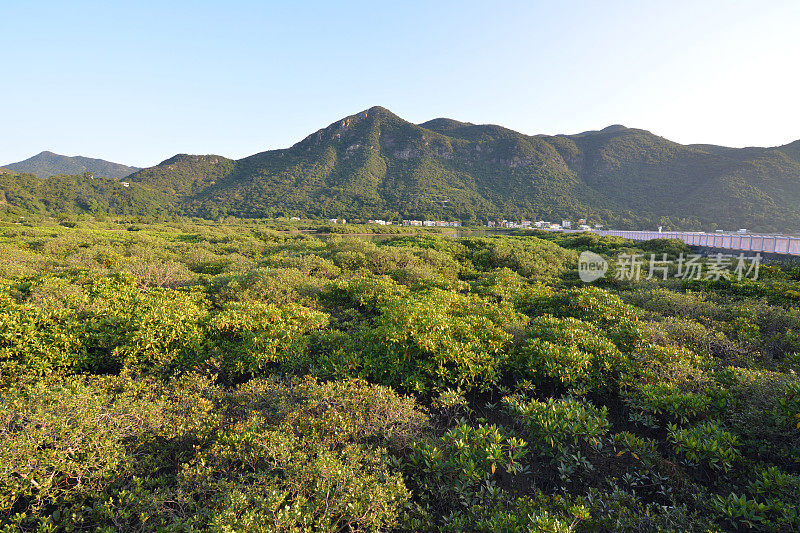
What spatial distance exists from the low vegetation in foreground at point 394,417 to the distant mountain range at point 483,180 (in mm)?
95348

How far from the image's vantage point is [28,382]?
6.04 meters

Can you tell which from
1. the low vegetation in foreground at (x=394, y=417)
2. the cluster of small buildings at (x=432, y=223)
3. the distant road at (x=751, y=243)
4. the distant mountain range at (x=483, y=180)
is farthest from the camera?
the cluster of small buildings at (x=432, y=223)

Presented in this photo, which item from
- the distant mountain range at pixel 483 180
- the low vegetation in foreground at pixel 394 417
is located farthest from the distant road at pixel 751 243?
the distant mountain range at pixel 483 180

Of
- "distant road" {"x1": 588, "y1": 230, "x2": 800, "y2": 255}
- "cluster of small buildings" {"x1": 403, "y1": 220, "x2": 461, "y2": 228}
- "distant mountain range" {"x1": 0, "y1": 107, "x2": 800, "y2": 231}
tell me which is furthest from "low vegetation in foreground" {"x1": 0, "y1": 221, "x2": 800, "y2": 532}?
"distant mountain range" {"x1": 0, "y1": 107, "x2": 800, "y2": 231}

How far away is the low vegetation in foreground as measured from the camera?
377 cm

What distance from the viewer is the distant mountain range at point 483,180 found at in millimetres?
88125

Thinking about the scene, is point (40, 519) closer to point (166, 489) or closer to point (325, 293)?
point (166, 489)

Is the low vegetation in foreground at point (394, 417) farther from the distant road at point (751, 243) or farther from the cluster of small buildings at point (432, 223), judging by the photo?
the cluster of small buildings at point (432, 223)

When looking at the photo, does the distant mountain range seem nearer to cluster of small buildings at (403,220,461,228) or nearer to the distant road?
cluster of small buildings at (403,220,461,228)

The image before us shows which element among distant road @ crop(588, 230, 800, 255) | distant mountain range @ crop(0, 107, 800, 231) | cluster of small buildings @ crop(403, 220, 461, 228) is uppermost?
distant mountain range @ crop(0, 107, 800, 231)

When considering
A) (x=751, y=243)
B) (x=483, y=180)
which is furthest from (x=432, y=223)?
(x=751, y=243)

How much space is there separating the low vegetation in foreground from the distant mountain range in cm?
9535

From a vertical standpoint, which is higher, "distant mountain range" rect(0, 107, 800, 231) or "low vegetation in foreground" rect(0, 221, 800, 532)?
"distant mountain range" rect(0, 107, 800, 231)

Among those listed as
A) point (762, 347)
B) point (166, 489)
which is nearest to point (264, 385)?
point (166, 489)
